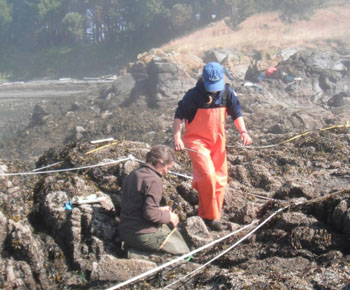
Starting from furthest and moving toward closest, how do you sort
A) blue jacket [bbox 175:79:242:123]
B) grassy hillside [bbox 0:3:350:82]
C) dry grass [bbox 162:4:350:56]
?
grassy hillside [bbox 0:3:350:82] < dry grass [bbox 162:4:350:56] < blue jacket [bbox 175:79:242:123]

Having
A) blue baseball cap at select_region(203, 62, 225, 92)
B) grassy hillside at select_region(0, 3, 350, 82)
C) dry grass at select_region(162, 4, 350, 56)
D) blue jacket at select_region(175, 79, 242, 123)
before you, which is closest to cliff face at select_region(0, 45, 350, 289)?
blue jacket at select_region(175, 79, 242, 123)

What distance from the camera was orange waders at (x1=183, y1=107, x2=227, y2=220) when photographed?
4953 mm

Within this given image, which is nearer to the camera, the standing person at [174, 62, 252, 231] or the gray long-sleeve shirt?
the gray long-sleeve shirt

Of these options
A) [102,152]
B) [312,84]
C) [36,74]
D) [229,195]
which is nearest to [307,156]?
[229,195]

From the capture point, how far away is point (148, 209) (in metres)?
4.08

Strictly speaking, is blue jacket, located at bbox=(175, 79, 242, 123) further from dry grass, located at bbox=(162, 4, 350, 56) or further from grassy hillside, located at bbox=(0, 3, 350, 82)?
dry grass, located at bbox=(162, 4, 350, 56)

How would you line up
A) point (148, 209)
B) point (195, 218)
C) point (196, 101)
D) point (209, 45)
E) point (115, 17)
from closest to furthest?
point (148, 209) < point (195, 218) < point (196, 101) < point (209, 45) < point (115, 17)

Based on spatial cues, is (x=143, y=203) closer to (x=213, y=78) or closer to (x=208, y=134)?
(x=208, y=134)

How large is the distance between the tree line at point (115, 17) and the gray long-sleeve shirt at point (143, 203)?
48737mm

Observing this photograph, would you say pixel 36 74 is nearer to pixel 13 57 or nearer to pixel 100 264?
pixel 13 57

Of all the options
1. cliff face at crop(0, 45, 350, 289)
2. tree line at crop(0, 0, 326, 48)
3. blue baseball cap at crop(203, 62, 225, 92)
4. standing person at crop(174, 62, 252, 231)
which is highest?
tree line at crop(0, 0, 326, 48)

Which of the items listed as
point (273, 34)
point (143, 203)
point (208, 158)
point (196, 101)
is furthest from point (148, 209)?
point (273, 34)

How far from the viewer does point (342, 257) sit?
3609mm

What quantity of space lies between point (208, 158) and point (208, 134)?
358 mm
